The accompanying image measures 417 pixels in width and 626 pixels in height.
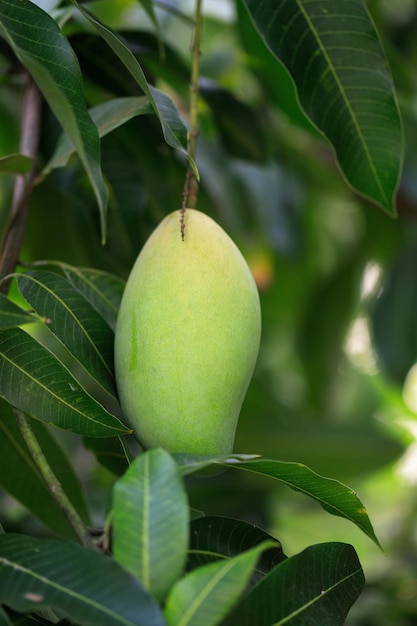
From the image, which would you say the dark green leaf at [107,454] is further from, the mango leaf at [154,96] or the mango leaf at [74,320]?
the mango leaf at [154,96]

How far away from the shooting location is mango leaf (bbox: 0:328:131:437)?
530 millimetres

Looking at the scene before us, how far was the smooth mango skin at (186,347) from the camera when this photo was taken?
0.54 metres

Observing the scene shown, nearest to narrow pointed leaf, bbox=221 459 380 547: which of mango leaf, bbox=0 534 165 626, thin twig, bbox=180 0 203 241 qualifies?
mango leaf, bbox=0 534 165 626

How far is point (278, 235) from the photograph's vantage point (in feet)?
5.01

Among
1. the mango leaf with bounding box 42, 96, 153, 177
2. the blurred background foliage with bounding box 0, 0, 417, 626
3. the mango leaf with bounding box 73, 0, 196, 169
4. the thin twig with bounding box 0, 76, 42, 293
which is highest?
the mango leaf with bounding box 73, 0, 196, 169

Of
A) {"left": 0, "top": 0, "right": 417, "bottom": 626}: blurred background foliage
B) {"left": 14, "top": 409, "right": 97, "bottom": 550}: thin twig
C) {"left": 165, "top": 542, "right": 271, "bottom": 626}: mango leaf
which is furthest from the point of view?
{"left": 0, "top": 0, "right": 417, "bottom": 626}: blurred background foliage

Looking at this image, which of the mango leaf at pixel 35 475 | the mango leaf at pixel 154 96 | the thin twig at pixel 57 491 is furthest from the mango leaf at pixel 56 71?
the mango leaf at pixel 35 475

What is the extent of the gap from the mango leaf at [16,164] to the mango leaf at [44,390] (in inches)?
5.7

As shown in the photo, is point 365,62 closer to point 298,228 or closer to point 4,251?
point 4,251

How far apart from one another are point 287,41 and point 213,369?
315mm

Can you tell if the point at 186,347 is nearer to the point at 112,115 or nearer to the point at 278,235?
the point at 112,115

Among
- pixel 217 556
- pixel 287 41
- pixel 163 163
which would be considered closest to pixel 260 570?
pixel 217 556

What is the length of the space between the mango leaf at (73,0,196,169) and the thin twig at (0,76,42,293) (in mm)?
176

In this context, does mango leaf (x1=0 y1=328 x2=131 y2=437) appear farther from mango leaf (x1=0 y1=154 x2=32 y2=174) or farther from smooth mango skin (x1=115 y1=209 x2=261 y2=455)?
mango leaf (x1=0 y1=154 x2=32 y2=174)
